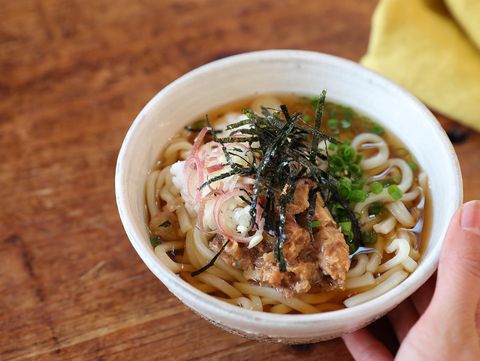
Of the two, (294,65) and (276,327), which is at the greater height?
(294,65)

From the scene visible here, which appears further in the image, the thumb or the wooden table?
the wooden table

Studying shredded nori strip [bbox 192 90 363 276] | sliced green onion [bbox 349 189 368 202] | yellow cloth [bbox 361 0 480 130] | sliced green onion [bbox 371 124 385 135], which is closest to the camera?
shredded nori strip [bbox 192 90 363 276]

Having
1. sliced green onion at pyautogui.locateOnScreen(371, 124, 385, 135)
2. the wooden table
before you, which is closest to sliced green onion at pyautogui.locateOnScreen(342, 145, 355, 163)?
sliced green onion at pyautogui.locateOnScreen(371, 124, 385, 135)

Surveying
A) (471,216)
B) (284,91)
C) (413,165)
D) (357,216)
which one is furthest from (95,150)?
(471,216)

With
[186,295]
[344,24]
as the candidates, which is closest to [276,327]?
[186,295]

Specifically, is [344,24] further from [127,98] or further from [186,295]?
[186,295]

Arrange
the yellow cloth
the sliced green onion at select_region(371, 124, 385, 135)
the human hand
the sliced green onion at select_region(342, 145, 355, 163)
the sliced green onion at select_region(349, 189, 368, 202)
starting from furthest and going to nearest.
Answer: the yellow cloth
the sliced green onion at select_region(371, 124, 385, 135)
the sliced green onion at select_region(342, 145, 355, 163)
the sliced green onion at select_region(349, 189, 368, 202)
the human hand

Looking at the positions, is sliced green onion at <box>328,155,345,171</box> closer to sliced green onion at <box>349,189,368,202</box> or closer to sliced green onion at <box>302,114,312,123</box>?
sliced green onion at <box>349,189,368,202</box>

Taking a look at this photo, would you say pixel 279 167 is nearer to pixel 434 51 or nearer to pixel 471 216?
pixel 471 216
